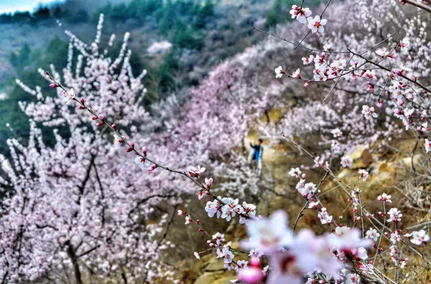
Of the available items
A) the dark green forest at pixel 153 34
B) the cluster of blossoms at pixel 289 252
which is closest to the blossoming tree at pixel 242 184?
the cluster of blossoms at pixel 289 252

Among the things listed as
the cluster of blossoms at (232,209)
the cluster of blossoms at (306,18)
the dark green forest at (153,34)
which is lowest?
the cluster of blossoms at (232,209)

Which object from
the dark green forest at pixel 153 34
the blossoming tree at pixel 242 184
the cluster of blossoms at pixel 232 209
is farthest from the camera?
the dark green forest at pixel 153 34

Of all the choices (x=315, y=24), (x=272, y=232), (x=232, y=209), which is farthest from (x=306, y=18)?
(x=272, y=232)

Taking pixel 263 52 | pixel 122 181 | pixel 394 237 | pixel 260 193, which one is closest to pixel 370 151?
pixel 260 193

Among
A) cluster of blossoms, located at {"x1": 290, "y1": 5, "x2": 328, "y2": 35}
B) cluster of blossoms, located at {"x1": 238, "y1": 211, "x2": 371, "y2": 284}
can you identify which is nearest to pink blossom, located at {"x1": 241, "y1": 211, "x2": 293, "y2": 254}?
cluster of blossoms, located at {"x1": 238, "y1": 211, "x2": 371, "y2": 284}

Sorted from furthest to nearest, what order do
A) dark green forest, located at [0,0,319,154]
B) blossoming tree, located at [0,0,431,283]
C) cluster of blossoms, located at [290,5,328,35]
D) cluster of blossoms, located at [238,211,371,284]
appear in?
dark green forest, located at [0,0,319,154] → cluster of blossoms, located at [290,5,328,35] → blossoming tree, located at [0,0,431,283] → cluster of blossoms, located at [238,211,371,284]

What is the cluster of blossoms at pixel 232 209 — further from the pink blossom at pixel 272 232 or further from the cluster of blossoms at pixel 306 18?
the cluster of blossoms at pixel 306 18

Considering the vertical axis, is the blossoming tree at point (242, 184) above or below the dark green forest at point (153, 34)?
below

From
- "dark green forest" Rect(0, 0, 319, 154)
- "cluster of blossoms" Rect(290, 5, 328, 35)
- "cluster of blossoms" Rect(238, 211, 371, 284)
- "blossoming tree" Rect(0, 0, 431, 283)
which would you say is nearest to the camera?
"cluster of blossoms" Rect(238, 211, 371, 284)

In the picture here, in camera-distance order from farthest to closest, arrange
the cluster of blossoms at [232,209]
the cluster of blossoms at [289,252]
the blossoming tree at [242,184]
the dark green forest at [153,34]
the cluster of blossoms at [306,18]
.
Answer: the dark green forest at [153,34], the cluster of blossoms at [306,18], the cluster of blossoms at [232,209], the blossoming tree at [242,184], the cluster of blossoms at [289,252]

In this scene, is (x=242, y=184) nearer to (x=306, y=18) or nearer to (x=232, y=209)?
(x=306, y=18)

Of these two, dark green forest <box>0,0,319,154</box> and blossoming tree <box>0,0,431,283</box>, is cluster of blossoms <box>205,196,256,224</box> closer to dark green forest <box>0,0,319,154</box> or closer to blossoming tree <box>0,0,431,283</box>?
blossoming tree <box>0,0,431,283</box>

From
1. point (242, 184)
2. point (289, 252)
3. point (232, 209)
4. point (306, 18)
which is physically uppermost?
point (242, 184)

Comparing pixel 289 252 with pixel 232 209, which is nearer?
pixel 289 252
